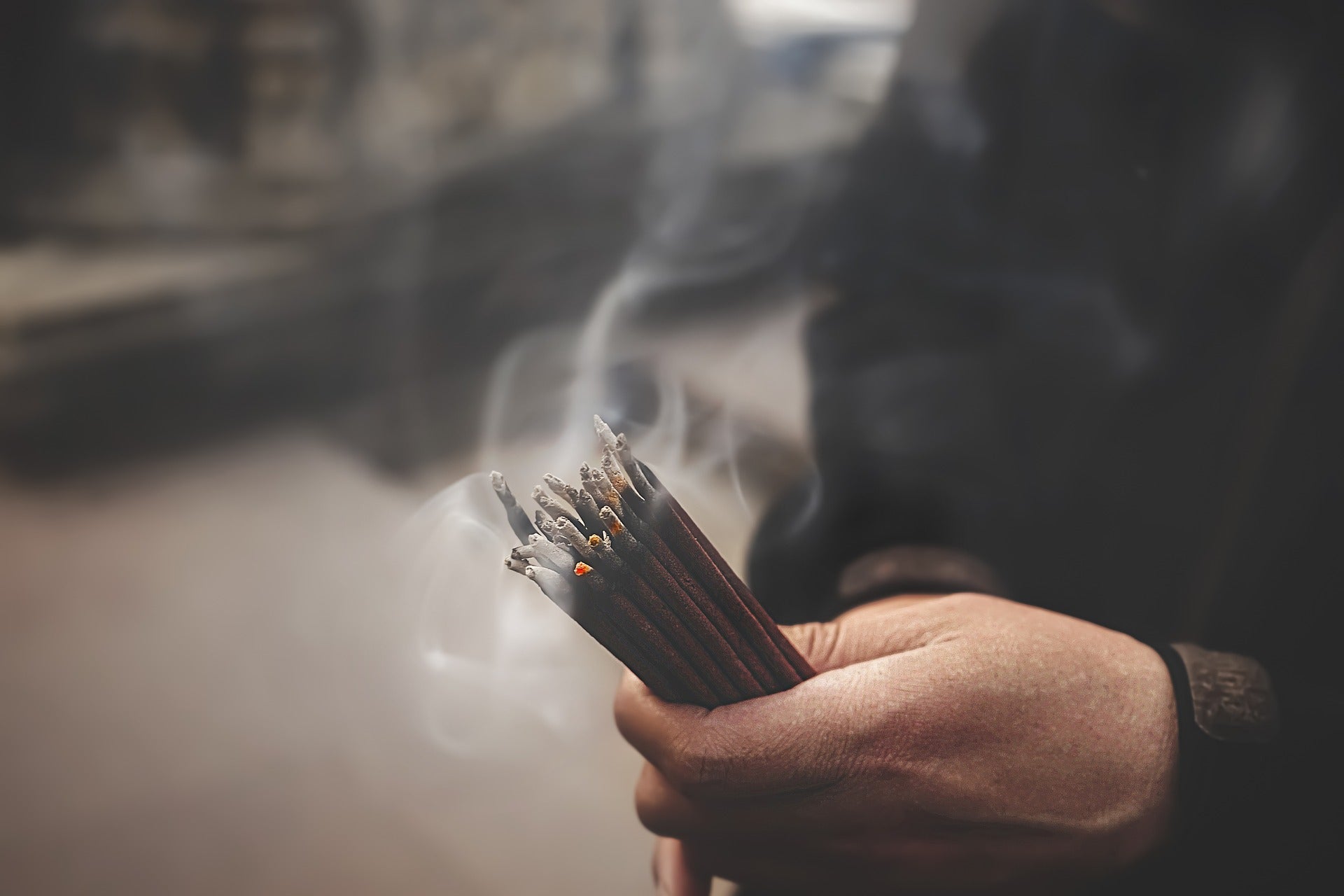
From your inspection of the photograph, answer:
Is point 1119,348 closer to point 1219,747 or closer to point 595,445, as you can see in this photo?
point 1219,747

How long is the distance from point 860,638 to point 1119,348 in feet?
1.31

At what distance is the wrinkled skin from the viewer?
49cm

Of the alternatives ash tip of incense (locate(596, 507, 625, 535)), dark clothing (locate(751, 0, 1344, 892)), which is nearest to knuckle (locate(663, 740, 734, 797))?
ash tip of incense (locate(596, 507, 625, 535))

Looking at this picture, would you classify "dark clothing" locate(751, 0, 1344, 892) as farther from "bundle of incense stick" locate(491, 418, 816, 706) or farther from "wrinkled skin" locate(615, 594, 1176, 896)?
"bundle of incense stick" locate(491, 418, 816, 706)

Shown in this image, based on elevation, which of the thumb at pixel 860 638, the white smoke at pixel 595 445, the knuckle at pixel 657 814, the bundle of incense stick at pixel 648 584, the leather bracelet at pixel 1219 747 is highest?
the white smoke at pixel 595 445

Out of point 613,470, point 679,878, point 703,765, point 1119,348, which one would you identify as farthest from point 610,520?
point 1119,348

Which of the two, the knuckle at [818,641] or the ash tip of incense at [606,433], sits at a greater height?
the ash tip of incense at [606,433]

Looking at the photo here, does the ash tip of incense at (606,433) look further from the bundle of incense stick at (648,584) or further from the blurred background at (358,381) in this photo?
the blurred background at (358,381)

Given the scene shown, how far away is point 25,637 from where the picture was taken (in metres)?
1.09

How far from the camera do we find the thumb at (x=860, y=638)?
543 millimetres

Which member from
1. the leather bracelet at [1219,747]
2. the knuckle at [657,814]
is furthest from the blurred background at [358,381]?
the leather bracelet at [1219,747]

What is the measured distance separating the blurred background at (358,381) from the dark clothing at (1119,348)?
135 millimetres

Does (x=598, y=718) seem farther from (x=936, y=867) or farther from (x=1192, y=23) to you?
(x=1192, y=23)

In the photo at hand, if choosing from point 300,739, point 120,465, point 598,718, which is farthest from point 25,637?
point 598,718
